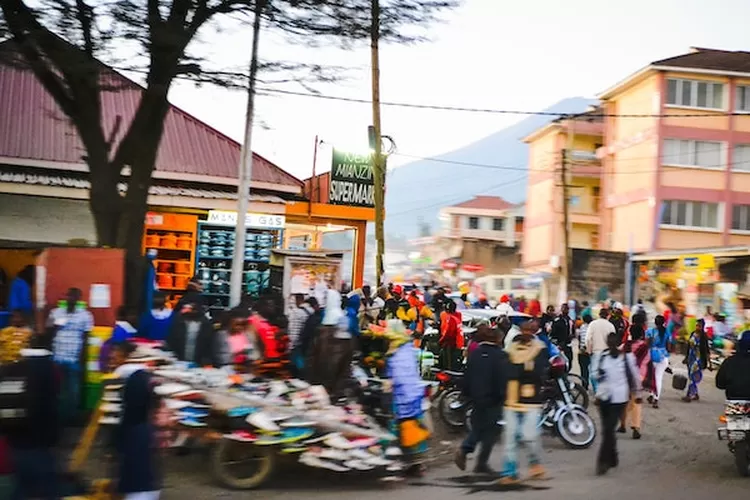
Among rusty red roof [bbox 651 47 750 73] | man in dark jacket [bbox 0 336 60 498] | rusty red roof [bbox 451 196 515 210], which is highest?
rusty red roof [bbox 651 47 750 73]

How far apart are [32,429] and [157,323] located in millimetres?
6310

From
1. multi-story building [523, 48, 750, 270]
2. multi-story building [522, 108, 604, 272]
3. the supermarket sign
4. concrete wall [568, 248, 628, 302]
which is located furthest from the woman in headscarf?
multi-story building [522, 108, 604, 272]

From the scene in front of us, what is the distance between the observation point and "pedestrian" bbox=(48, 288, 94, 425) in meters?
11.5

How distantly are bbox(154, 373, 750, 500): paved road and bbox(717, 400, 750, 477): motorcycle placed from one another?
0.76 ft

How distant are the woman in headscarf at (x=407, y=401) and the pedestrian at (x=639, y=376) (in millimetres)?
3955

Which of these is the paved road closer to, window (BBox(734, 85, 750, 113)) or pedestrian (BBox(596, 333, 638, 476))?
pedestrian (BBox(596, 333, 638, 476))

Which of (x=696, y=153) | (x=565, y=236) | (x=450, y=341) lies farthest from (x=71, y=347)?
(x=696, y=153)

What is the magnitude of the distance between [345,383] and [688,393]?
999 cm

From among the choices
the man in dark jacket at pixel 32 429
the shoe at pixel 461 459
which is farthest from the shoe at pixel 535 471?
the man in dark jacket at pixel 32 429

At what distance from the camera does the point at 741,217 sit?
44.4m

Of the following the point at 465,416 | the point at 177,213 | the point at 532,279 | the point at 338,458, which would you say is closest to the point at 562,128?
the point at 532,279

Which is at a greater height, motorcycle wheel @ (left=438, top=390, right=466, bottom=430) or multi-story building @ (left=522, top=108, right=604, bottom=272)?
multi-story building @ (left=522, top=108, right=604, bottom=272)

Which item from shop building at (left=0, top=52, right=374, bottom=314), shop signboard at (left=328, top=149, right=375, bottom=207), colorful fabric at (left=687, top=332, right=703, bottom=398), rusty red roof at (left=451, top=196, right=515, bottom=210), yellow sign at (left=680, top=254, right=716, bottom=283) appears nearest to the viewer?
colorful fabric at (left=687, top=332, right=703, bottom=398)

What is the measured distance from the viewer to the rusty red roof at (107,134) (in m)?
21.1
